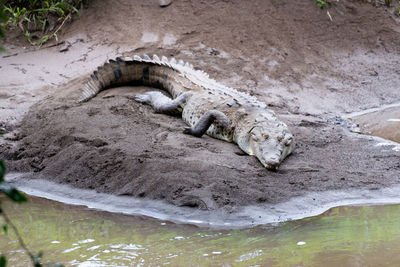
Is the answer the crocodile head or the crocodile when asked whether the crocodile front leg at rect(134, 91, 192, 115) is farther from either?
the crocodile head

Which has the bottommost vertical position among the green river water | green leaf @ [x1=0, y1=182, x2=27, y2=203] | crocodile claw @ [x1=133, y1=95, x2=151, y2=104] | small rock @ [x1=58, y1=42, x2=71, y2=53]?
crocodile claw @ [x1=133, y1=95, x2=151, y2=104]

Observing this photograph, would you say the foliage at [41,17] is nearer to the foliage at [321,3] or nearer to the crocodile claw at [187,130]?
the crocodile claw at [187,130]

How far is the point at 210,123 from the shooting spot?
554 centimetres

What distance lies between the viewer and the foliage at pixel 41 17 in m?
8.48

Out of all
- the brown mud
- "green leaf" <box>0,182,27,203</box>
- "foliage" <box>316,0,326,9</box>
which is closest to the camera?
"green leaf" <box>0,182,27,203</box>

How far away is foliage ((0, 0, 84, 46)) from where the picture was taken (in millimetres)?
8477

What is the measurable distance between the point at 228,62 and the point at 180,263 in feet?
18.4

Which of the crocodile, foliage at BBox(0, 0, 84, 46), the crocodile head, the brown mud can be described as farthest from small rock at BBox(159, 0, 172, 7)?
the crocodile head

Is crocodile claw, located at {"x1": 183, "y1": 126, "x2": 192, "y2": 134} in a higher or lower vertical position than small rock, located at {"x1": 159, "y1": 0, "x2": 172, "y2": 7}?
lower

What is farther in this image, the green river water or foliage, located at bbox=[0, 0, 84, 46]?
foliage, located at bbox=[0, 0, 84, 46]

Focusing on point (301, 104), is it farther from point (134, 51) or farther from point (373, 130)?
point (134, 51)

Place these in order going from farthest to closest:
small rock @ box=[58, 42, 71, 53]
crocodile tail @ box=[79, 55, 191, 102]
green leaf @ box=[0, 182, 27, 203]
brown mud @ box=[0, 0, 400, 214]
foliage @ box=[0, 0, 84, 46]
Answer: foliage @ box=[0, 0, 84, 46]
small rock @ box=[58, 42, 71, 53]
crocodile tail @ box=[79, 55, 191, 102]
brown mud @ box=[0, 0, 400, 214]
green leaf @ box=[0, 182, 27, 203]

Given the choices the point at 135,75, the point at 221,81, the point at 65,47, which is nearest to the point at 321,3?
the point at 221,81

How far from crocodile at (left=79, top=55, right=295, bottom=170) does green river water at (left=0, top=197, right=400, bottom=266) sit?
4.05ft
